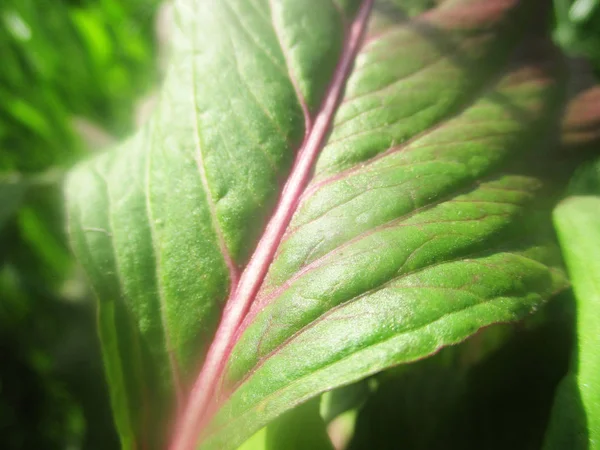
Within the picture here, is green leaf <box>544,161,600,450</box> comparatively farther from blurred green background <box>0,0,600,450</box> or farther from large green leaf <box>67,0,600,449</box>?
blurred green background <box>0,0,600,450</box>

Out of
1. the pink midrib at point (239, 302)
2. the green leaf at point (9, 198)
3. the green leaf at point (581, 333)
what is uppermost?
the green leaf at point (9, 198)

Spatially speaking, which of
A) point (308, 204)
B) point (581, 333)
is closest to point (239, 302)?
point (308, 204)

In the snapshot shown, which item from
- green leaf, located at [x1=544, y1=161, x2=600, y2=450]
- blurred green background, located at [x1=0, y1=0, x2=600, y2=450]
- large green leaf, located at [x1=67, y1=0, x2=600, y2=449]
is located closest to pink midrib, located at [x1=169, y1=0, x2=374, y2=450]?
large green leaf, located at [x1=67, y1=0, x2=600, y2=449]

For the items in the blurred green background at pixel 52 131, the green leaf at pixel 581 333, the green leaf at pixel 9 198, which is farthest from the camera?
the blurred green background at pixel 52 131

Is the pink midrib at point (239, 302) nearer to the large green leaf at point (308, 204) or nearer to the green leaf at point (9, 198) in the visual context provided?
the large green leaf at point (308, 204)

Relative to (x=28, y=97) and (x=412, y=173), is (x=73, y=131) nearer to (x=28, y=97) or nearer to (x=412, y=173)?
(x=28, y=97)

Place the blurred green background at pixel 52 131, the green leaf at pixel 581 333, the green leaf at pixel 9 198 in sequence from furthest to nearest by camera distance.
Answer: the blurred green background at pixel 52 131 < the green leaf at pixel 9 198 < the green leaf at pixel 581 333

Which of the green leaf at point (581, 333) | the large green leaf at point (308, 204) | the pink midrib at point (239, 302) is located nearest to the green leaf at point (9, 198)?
the large green leaf at point (308, 204)
